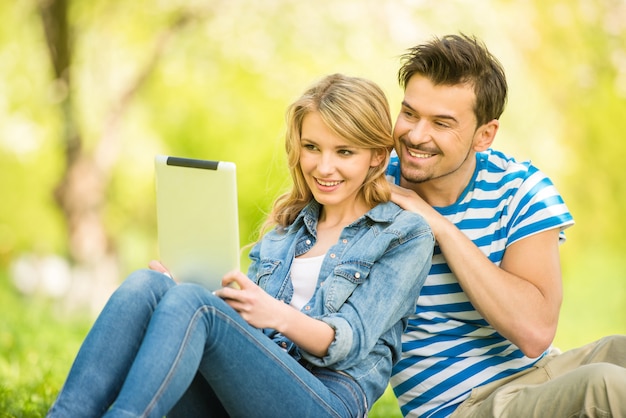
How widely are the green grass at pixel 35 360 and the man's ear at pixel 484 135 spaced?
143 cm

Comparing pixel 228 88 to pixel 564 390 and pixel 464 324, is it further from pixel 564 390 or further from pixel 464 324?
pixel 564 390

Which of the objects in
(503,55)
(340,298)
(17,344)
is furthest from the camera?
(503,55)

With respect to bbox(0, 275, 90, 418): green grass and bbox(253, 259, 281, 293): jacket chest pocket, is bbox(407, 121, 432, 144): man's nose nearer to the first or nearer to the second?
bbox(253, 259, 281, 293): jacket chest pocket

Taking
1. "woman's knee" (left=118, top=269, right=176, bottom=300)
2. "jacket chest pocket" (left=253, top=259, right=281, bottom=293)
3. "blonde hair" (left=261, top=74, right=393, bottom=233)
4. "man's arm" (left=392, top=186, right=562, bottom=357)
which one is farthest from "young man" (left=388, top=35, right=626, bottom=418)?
"woman's knee" (left=118, top=269, right=176, bottom=300)

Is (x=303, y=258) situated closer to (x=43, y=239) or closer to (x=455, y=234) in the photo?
(x=455, y=234)

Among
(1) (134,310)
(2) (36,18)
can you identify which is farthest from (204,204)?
(2) (36,18)

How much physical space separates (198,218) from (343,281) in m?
0.49

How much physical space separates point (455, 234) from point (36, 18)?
6762 millimetres

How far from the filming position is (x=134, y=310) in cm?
230

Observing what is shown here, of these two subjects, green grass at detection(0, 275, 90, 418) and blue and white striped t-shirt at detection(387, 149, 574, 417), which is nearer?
blue and white striped t-shirt at detection(387, 149, 574, 417)

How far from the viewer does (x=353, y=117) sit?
8.81 ft

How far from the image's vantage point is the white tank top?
8.90 feet

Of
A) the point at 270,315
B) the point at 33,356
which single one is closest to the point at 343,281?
the point at 270,315

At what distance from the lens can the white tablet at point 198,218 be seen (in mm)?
2373
